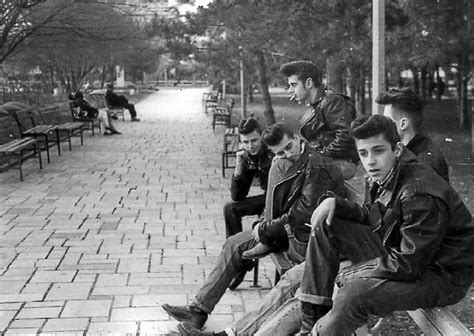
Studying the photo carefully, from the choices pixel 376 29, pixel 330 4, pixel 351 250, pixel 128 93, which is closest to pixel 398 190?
pixel 351 250

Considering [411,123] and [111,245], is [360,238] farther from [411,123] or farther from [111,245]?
[111,245]

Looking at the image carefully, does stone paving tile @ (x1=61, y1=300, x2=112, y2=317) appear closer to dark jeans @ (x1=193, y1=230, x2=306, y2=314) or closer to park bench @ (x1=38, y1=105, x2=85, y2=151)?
dark jeans @ (x1=193, y1=230, x2=306, y2=314)

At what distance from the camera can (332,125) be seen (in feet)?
17.6

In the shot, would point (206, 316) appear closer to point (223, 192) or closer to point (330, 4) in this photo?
point (223, 192)

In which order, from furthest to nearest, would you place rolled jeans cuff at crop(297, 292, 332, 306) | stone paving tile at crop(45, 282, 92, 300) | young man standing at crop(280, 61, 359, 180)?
stone paving tile at crop(45, 282, 92, 300) < young man standing at crop(280, 61, 359, 180) < rolled jeans cuff at crop(297, 292, 332, 306)

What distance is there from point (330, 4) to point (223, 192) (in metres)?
2.98

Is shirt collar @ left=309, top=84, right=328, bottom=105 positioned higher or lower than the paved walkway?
higher

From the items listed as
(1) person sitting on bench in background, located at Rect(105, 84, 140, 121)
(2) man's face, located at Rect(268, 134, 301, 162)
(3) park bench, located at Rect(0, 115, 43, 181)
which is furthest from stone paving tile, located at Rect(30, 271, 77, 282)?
(1) person sitting on bench in background, located at Rect(105, 84, 140, 121)

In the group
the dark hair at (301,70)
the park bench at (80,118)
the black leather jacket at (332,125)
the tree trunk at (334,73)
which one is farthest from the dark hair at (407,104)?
the park bench at (80,118)

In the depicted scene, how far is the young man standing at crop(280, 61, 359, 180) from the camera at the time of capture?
16.7 ft

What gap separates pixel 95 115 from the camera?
65.7 feet

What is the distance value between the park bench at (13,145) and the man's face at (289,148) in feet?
24.1

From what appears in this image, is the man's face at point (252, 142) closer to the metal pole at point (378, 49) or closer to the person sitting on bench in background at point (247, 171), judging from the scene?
the person sitting on bench in background at point (247, 171)

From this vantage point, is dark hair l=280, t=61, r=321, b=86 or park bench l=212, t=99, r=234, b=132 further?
park bench l=212, t=99, r=234, b=132
